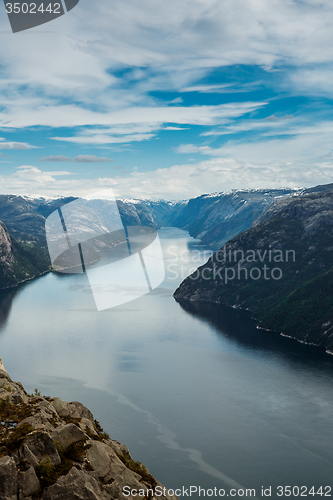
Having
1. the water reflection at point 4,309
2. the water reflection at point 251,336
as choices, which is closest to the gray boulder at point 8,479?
the water reflection at point 251,336

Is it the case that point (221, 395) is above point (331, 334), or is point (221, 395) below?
above

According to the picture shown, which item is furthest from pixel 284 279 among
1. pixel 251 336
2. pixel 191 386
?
pixel 191 386

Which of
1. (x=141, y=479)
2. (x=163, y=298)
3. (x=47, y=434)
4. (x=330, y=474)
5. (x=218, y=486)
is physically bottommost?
(x=163, y=298)

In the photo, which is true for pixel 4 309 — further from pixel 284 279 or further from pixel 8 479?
pixel 8 479

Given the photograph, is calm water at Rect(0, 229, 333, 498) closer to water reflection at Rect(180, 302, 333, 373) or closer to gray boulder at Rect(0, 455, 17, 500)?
water reflection at Rect(180, 302, 333, 373)

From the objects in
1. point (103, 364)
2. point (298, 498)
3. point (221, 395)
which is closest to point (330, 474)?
point (298, 498)

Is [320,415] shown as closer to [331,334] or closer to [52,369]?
[331,334]
